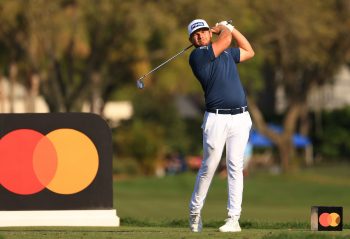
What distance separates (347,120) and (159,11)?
90.1 feet

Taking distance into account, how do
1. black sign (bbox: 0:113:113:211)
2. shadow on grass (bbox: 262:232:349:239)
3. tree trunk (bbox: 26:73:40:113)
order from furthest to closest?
tree trunk (bbox: 26:73:40:113) < black sign (bbox: 0:113:113:211) < shadow on grass (bbox: 262:232:349:239)

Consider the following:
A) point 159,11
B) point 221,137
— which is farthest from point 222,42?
point 159,11

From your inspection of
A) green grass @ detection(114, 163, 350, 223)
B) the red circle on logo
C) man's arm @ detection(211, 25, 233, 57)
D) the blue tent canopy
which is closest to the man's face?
man's arm @ detection(211, 25, 233, 57)

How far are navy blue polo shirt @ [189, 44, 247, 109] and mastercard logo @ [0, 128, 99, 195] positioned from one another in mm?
3386

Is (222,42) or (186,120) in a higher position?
(186,120)

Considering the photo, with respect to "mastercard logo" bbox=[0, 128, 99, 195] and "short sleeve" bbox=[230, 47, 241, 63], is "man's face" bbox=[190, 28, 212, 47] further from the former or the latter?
"mastercard logo" bbox=[0, 128, 99, 195]

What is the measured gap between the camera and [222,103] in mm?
13367

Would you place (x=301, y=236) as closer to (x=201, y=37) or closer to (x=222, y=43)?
(x=222, y=43)

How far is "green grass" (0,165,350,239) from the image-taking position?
12.9 metres

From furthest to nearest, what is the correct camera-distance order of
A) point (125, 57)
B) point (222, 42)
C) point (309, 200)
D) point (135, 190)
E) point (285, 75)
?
1. point (285, 75)
2. point (125, 57)
3. point (135, 190)
4. point (309, 200)
5. point (222, 42)

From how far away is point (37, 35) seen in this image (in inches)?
1655

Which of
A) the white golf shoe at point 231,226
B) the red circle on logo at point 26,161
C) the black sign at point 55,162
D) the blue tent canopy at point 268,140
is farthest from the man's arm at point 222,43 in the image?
the blue tent canopy at point 268,140

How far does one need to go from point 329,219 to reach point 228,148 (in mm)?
1281

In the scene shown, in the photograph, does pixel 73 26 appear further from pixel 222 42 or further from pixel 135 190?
pixel 222 42
